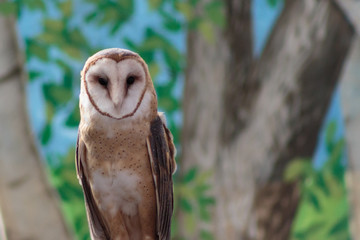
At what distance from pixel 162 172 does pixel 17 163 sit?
99 centimetres

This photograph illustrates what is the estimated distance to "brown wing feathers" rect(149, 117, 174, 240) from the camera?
26.9 inches

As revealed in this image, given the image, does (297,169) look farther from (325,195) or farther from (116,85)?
(116,85)

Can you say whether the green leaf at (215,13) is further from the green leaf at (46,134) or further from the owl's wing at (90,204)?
the owl's wing at (90,204)

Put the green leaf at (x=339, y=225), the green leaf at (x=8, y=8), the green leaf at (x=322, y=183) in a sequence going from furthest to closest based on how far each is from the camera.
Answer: the green leaf at (x=339, y=225) → the green leaf at (x=322, y=183) → the green leaf at (x=8, y=8)

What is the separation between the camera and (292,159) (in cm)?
177

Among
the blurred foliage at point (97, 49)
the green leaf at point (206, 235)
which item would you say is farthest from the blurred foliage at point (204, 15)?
the green leaf at point (206, 235)

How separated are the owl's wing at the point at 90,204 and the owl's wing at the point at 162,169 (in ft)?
0.23

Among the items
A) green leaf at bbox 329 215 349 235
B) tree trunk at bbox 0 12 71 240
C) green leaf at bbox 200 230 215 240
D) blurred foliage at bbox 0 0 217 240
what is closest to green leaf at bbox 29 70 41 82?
blurred foliage at bbox 0 0 217 240

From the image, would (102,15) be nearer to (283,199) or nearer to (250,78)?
(250,78)

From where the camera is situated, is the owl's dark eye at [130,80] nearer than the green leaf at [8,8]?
Yes

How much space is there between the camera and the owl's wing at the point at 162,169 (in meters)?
0.68

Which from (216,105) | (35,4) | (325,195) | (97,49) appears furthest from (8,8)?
(325,195)

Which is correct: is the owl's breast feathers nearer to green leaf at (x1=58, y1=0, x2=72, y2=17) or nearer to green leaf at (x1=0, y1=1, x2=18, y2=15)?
green leaf at (x1=0, y1=1, x2=18, y2=15)

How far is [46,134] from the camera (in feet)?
6.20
